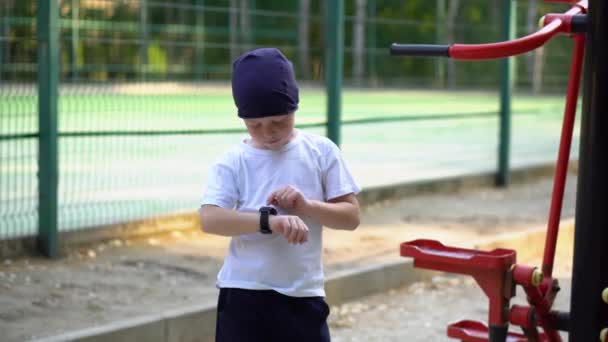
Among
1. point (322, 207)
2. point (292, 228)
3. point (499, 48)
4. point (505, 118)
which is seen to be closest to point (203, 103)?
point (505, 118)

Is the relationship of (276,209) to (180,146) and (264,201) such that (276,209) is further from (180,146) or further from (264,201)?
(180,146)

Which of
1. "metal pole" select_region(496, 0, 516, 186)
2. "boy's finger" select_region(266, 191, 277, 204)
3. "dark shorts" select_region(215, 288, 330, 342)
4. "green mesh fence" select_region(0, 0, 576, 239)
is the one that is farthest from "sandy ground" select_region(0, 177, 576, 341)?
"boy's finger" select_region(266, 191, 277, 204)

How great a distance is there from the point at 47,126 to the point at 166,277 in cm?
117

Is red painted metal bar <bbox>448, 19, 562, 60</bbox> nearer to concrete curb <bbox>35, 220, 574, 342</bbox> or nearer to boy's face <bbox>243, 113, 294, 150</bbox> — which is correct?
boy's face <bbox>243, 113, 294, 150</bbox>

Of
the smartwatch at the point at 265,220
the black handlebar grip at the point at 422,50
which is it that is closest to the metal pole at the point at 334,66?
the black handlebar grip at the point at 422,50

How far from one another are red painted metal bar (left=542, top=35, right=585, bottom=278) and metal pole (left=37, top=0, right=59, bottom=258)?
345 cm

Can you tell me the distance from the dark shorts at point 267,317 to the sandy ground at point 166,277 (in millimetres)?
1934

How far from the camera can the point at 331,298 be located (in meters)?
5.97

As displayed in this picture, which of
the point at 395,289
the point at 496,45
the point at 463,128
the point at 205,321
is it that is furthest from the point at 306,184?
the point at 463,128

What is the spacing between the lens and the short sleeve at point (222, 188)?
9.62 ft

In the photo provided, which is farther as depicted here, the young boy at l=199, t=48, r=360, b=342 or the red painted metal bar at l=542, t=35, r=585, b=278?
the red painted metal bar at l=542, t=35, r=585, b=278

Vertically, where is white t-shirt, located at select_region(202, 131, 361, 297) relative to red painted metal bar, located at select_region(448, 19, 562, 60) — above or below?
below

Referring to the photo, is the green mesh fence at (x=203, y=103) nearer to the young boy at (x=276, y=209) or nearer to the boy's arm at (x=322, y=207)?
the young boy at (x=276, y=209)

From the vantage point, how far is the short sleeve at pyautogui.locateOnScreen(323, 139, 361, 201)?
2998 mm
